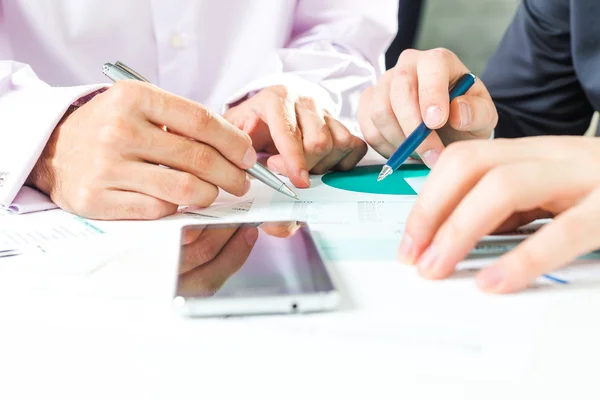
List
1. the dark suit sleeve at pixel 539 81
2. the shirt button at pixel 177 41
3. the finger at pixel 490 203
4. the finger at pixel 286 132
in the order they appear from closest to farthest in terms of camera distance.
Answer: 1. the finger at pixel 490 203
2. the finger at pixel 286 132
3. the shirt button at pixel 177 41
4. the dark suit sleeve at pixel 539 81

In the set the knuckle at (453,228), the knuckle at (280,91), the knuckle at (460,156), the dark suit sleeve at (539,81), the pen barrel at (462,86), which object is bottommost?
the dark suit sleeve at (539,81)

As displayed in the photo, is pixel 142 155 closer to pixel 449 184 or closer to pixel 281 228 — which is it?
pixel 281 228

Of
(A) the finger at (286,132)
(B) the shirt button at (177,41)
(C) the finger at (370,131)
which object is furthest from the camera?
(B) the shirt button at (177,41)

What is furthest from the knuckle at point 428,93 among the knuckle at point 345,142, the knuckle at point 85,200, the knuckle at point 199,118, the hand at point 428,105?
the knuckle at point 85,200

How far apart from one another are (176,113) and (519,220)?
276 millimetres

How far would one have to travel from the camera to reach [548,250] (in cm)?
30

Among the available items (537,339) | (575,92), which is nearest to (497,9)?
(575,92)

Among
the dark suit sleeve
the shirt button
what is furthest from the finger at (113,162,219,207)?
the dark suit sleeve

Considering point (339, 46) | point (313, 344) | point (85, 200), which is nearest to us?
point (313, 344)

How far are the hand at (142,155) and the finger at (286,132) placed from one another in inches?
3.3

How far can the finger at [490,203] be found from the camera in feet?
1.05

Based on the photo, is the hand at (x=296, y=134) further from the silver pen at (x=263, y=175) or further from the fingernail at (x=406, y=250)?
the fingernail at (x=406, y=250)

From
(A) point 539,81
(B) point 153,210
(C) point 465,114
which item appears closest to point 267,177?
(B) point 153,210

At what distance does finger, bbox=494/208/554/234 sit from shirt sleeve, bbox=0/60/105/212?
0.37m
